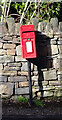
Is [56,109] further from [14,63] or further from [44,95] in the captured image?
[14,63]

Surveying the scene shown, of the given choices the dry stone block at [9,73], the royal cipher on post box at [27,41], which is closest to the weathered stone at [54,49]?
the royal cipher on post box at [27,41]

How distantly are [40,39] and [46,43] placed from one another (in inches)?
6.7

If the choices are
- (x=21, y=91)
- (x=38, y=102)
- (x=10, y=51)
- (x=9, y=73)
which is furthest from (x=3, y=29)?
(x=38, y=102)

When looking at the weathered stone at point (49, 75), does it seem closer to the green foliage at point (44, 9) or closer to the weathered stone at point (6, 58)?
the weathered stone at point (6, 58)

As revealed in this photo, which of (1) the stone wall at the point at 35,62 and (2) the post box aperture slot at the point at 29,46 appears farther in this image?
(1) the stone wall at the point at 35,62

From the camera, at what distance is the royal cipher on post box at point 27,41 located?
4.82m

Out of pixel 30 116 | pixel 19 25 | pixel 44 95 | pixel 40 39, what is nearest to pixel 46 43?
pixel 40 39

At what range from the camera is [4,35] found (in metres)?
5.21

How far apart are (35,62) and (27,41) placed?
64 centimetres

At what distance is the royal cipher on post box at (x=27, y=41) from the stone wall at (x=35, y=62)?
1.24 feet

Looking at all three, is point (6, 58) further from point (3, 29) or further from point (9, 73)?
point (3, 29)

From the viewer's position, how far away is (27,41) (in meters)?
4.85

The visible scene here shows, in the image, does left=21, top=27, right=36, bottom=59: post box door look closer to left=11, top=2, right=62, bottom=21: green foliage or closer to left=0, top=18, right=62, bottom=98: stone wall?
left=0, top=18, right=62, bottom=98: stone wall

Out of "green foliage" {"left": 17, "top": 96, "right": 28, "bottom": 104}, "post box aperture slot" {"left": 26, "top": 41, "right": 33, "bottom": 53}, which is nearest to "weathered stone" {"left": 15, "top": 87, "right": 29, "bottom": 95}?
"green foliage" {"left": 17, "top": 96, "right": 28, "bottom": 104}
